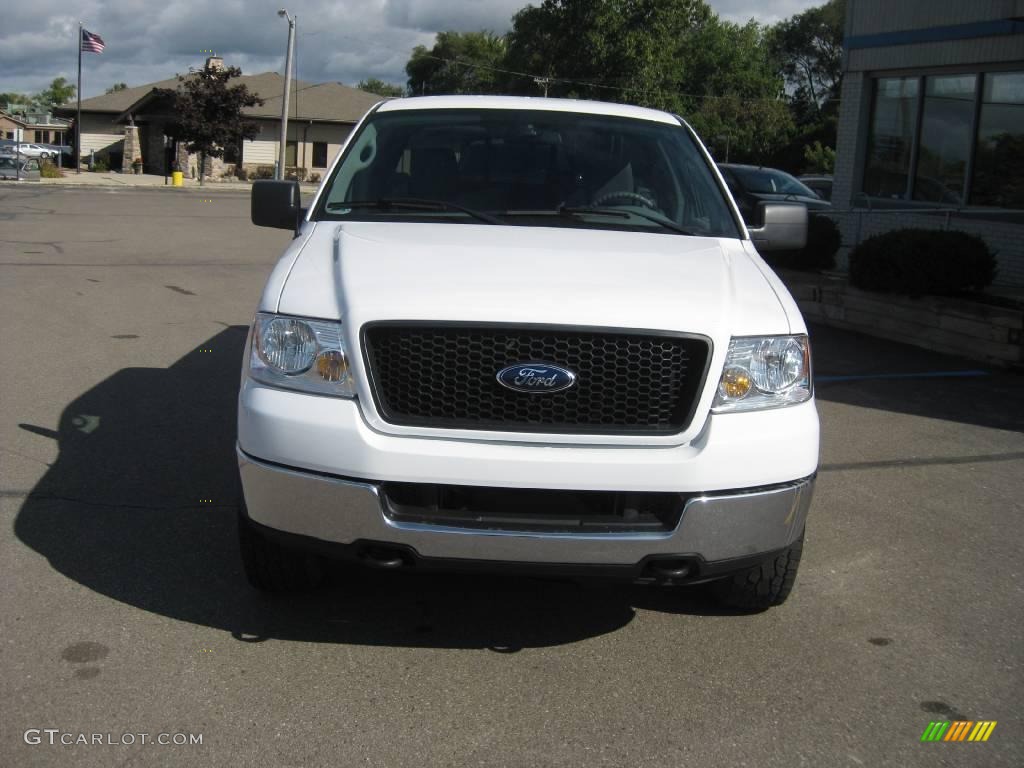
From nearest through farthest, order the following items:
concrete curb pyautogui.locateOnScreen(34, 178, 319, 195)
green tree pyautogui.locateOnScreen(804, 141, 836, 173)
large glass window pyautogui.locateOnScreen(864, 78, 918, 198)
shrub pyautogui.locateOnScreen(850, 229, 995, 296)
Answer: shrub pyautogui.locateOnScreen(850, 229, 995, 296), large glass window pyautogui.locateOnScreen(864, 78, 918, 198), concrete curb pyautogui.locateOnScreen(34, 178, 319, 195), green tree pyautogui.locateOnScreen(804, 141, 836, 173)

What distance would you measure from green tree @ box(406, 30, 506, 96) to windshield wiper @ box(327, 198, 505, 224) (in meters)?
68.9

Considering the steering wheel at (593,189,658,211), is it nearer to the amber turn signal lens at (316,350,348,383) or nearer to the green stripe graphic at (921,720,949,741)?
the amber turn signal lens at (316,350,348,383)

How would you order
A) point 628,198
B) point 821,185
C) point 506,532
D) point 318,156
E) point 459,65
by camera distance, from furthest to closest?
point 459,65
point 318,156
point 821,185
point 628,198
point 506,532

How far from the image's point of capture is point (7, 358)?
886 centimetres

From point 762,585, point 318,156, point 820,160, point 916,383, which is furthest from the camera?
point 318,156

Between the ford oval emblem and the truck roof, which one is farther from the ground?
the truck roof

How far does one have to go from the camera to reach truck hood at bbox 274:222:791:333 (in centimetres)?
364

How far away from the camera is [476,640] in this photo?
4113mm

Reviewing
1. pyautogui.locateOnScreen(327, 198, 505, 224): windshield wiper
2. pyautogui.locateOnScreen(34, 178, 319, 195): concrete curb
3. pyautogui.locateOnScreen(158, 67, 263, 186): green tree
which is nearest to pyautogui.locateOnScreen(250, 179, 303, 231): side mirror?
pyautogui.locateOnScreen(327, 198, 505, 224): windshield wiper

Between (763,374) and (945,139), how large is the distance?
13.6 metres

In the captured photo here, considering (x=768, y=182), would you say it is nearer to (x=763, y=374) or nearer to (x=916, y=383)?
(x=916, y=383)

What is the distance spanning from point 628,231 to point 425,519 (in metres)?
1.73

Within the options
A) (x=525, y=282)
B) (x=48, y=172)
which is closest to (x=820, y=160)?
(x=48, y=172)

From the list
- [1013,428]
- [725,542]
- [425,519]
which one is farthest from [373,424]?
[1013,428]
